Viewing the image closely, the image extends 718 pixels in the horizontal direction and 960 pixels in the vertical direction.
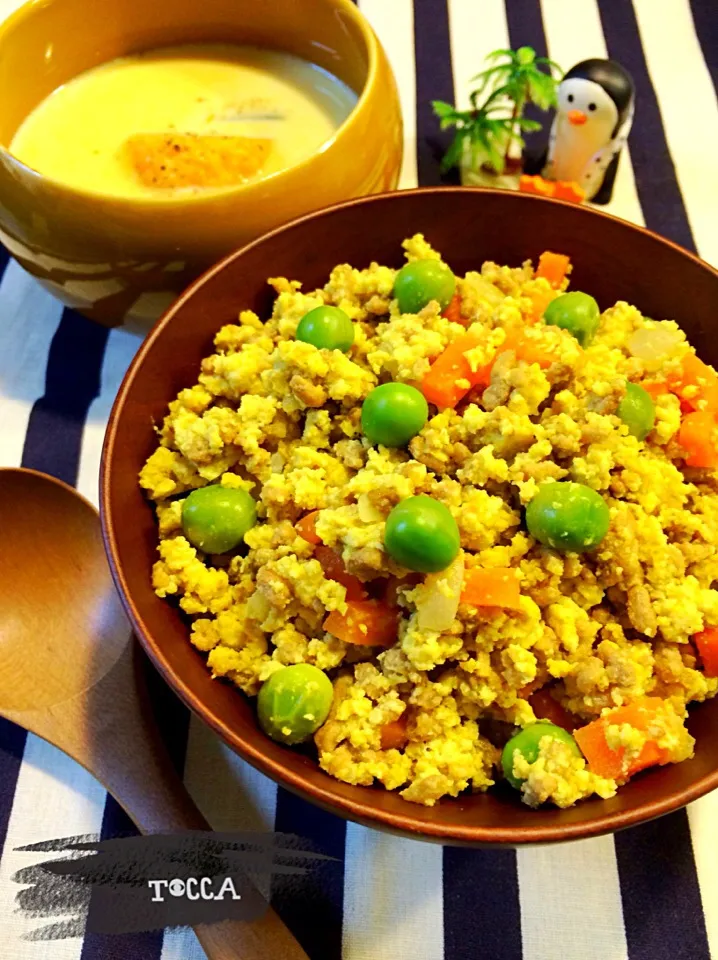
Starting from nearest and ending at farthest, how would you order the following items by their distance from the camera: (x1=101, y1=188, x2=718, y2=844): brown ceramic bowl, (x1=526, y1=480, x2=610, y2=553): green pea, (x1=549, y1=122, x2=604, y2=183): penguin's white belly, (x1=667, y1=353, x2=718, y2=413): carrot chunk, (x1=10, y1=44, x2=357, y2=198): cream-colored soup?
(x1=101, y1=188, x2=718, y2=844): brown ceramic bowl, (x1=526, y1=480, x2=610, y2=553): green pea, (x1=667, y1=353, x2=718, y2=413): carrot chunk, (x1=10, y1=44, x2=357, y2=198): cream-colored soup, (x1=549, y1=122, x2=604, y2=183): penguin's white belly

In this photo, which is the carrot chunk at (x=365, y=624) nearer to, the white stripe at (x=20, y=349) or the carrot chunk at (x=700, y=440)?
the carrot chunk at (x=700, y=440)

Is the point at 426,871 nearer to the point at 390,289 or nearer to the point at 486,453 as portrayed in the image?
the point at 486,453

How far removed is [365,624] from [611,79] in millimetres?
1375

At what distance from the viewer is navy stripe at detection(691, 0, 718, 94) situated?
234cm

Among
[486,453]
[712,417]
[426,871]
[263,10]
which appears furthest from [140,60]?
[426,871]

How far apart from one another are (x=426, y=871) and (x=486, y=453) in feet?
2.23

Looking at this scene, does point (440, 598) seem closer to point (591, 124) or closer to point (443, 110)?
point (591, 124)

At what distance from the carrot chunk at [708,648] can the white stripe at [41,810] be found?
3.28ft

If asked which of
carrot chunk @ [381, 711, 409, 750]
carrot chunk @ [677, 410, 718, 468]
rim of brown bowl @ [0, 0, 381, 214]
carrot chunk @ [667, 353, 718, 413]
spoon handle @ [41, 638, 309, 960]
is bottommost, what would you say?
spoon handle @ [41, 638, 309, 960]

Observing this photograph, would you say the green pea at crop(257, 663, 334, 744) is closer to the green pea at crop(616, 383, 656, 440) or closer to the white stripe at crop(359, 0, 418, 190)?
the green pea at crop(616, 383, 656, 440)

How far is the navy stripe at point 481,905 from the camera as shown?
4.15 ft

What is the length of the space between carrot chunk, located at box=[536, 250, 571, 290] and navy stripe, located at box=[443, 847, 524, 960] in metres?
1.01

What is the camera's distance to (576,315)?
141cm

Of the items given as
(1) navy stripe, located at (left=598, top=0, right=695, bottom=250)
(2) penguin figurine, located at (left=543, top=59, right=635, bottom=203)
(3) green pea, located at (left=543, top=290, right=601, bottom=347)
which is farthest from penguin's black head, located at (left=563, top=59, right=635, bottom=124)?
(3) green pea, located at (left=543, top=290, right=601, bottom=347)
